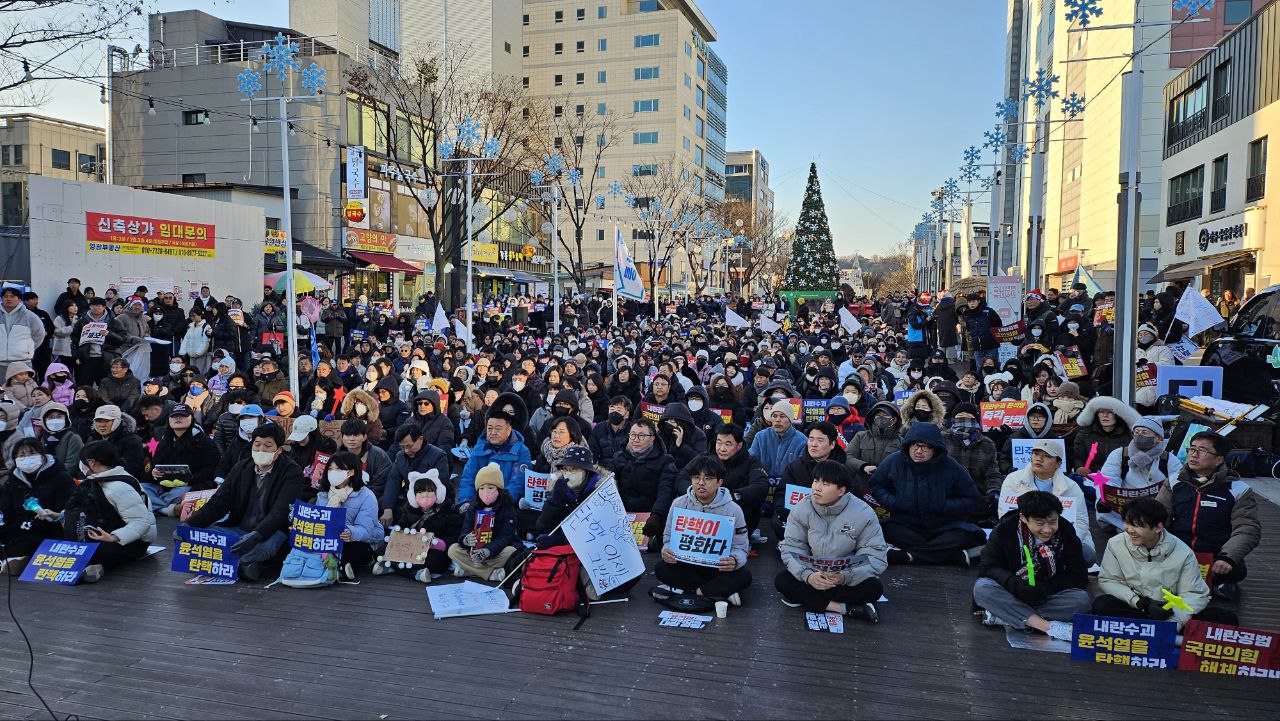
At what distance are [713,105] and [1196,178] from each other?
6955 cm

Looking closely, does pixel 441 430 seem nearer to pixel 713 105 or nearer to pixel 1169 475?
pixel 1169 475

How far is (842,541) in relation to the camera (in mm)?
6707

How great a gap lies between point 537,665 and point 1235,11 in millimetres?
40324

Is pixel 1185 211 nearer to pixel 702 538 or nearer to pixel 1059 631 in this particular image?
pixel 1059 631

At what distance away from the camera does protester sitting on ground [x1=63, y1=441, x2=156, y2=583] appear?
308 inches

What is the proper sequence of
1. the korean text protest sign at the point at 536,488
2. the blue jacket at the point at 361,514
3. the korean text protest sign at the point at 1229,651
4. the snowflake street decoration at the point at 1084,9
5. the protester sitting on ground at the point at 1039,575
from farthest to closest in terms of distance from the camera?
the snowflake street decoration at the point at 1084,9 → the korean text protest sign at the point at 536,488 → the blue jacket at the point at 361,514 → the protester sitting on ground at the point at 1039,575 → the korean text protest sign at the point at 1229,651

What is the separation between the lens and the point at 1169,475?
7.95 meters

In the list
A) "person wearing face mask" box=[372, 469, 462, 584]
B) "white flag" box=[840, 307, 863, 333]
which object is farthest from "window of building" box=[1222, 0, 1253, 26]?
"person wearing face mask" box=[372, 469, 462, 584]

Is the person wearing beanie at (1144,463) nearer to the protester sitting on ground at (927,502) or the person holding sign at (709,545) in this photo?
the protester sitting on ground at (927,502)

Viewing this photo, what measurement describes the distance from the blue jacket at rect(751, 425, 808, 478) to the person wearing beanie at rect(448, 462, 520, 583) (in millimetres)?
2999

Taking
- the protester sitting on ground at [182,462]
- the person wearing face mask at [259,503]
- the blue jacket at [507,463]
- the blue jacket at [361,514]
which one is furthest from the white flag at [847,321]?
the person wearing face mask at [259,503]

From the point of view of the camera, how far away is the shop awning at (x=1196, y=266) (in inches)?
1024

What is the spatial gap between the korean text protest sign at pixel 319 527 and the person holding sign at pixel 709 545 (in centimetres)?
281

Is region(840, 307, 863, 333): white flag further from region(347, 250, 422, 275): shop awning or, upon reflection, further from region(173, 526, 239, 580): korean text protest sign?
region(347, 250, 422, 275): shop awning
